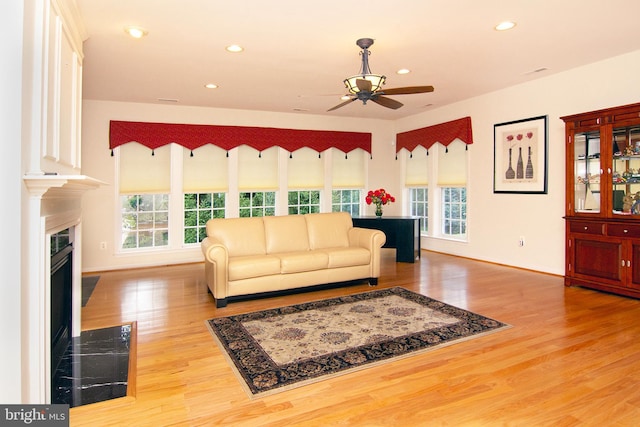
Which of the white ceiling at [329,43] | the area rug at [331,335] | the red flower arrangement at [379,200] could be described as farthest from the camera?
the red flower arrangement at [379,200]

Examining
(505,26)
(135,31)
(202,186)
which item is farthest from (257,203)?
(505,26)

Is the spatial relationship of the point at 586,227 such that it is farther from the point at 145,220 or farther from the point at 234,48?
the point at 145,220

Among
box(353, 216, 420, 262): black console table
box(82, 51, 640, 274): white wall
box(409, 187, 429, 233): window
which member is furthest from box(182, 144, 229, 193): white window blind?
box(409, 187, 429, 233): window

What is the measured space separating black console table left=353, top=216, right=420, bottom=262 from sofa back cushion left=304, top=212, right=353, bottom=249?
1180 mm

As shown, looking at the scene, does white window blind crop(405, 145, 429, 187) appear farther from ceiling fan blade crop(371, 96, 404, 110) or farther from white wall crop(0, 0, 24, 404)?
white wall crop(0, 0, 24, 404)

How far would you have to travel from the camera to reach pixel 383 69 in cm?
491

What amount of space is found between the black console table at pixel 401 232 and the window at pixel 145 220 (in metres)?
3.17

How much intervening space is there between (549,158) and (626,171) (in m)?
1.17

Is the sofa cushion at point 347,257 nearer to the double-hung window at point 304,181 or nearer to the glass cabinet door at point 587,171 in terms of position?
the glass cabinet door at point 587,171

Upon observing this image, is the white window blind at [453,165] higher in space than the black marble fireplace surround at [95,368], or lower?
higher

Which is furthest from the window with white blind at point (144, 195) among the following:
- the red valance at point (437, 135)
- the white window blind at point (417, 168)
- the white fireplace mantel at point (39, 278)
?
the white fireplace mantel at point (39, 278)

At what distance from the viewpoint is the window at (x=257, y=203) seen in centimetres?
726

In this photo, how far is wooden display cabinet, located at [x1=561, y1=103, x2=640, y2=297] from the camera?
426cm

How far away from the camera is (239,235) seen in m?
4.79
